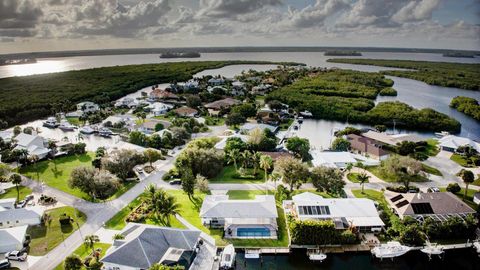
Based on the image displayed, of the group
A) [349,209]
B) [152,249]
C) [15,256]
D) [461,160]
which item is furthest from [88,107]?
[461,160]

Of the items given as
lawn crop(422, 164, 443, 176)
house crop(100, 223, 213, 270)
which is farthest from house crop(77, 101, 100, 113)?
lawn crop(422, 164, 443, 176)

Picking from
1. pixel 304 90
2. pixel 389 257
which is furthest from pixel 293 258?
pixel 304 90

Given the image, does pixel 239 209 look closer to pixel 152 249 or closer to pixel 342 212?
pixel 152 249

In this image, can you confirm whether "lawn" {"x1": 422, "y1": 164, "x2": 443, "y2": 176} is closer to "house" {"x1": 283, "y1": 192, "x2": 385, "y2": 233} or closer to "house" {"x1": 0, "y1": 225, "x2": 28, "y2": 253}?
"house" {"x1": 283, "y1": 192, "x2": 385, "y2": 233}

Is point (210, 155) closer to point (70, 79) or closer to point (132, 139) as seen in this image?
point (132, 139)

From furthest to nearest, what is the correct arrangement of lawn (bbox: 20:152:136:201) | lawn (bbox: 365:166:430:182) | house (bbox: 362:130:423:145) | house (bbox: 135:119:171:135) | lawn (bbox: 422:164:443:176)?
house (bbox: 135:119:171:135) → house (bbox: 362:130:423:145) → lawn (bbox: 422:164:443:176) → lawn (bbox: 365:166:430:182) → lawn (bbox: 20:152:136:201)

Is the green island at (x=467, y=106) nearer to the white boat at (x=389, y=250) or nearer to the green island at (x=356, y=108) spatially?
the green island at (x=356, y=108)

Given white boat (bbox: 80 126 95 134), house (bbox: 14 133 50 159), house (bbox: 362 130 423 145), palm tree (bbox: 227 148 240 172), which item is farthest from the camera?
white boat (bbox: 80 126 95 134)
